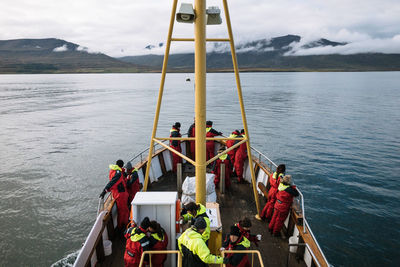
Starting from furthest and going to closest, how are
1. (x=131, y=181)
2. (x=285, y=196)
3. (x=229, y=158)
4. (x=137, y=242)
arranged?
(x=229, y=158)
(x=131, y=181)
(x=285, y=196)
(x=137, y=242)

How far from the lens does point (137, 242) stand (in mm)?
4359

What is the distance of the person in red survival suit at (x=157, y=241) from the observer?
14.1 ft

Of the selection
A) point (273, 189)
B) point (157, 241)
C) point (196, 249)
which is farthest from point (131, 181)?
point (273, 189)

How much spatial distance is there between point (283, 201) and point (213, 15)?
14.6 ft

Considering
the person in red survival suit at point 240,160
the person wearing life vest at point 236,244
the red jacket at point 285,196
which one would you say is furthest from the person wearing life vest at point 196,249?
the person in red survival suit at point 240,160

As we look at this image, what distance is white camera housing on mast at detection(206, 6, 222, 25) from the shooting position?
4.89m

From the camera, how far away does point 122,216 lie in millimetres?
6500

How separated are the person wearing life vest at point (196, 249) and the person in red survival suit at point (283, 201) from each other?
271cm

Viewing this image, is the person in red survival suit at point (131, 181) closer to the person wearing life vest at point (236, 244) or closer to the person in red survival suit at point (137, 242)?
the person in red survival suit at point (137, 242)

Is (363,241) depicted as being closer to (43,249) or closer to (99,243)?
(99,243)

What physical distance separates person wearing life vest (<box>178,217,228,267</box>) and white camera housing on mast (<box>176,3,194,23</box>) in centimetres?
355

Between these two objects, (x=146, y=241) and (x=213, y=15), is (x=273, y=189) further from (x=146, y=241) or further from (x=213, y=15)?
(x=213, y=15)

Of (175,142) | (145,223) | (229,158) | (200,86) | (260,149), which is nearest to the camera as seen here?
(145,223)

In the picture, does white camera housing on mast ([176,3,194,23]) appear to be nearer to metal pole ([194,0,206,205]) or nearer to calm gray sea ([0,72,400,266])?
metal pole ([194,0,206,205])
